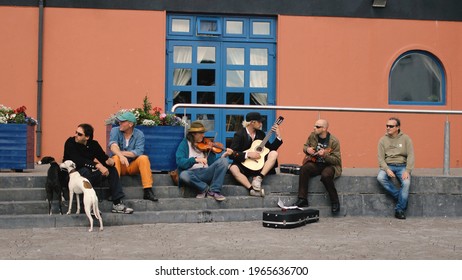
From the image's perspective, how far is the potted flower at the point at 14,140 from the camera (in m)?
12.1

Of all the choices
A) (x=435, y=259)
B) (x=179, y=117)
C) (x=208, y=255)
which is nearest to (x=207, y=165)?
(x=179, y=117)

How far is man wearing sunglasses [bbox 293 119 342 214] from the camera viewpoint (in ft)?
38.0

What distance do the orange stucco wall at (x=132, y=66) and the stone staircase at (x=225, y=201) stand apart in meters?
2.22

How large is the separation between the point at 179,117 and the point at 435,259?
5020 millimetres

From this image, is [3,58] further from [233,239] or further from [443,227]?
[443,227]

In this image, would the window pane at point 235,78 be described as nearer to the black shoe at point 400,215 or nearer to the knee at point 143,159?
the knee at point 143,159

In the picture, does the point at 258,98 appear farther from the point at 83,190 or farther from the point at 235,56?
the point at 83,190

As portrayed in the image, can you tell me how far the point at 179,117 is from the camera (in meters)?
12.2

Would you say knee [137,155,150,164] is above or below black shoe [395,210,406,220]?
above

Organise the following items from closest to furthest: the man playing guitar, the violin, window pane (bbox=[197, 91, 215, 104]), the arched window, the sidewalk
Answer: the sidewalk < the violin < the man playing guitar < window pane (bbox=[197, 91, 215, 104]) < the arched window

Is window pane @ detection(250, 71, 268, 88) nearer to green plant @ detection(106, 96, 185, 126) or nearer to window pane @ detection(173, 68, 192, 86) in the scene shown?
window pane @ detection(173, 68, 192, 86)

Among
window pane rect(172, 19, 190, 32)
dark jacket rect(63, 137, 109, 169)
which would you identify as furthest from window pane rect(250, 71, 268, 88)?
dark jacket rect(63, 137, 109, 169)

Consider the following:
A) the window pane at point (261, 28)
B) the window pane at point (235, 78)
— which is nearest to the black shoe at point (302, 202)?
the window pane at point (235, 78)

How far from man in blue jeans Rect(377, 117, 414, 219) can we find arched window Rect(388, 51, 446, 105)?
12.4 feet
